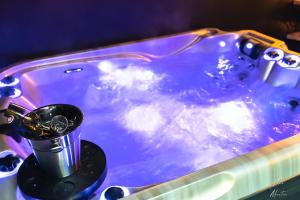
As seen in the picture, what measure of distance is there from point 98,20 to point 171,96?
0.60 m

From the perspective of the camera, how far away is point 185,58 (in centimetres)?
179

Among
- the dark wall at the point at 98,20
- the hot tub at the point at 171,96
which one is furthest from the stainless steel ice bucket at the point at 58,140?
the dark wall at the point at 98,20

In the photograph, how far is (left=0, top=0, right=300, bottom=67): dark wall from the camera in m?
1.57

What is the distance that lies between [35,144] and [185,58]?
3.75 ft

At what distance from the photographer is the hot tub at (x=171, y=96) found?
50.1 inches

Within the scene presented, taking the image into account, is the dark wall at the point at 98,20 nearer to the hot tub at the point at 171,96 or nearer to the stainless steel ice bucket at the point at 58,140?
the hot tub at the point at 171,96

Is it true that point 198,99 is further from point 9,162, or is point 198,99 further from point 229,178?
point 9,162

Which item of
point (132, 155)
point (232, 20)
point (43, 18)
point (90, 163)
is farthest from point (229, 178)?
point (232, 20)

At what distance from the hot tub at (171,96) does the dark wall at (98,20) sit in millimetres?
187

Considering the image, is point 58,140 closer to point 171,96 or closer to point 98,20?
point 171,96

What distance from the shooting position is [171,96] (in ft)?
5.22

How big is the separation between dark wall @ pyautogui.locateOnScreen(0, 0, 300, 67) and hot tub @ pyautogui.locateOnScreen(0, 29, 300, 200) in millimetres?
187

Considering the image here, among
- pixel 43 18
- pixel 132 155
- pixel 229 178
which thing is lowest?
pixel 132 155

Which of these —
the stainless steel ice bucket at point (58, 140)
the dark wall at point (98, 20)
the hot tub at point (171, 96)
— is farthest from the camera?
the dark wall at point (98, 20)
